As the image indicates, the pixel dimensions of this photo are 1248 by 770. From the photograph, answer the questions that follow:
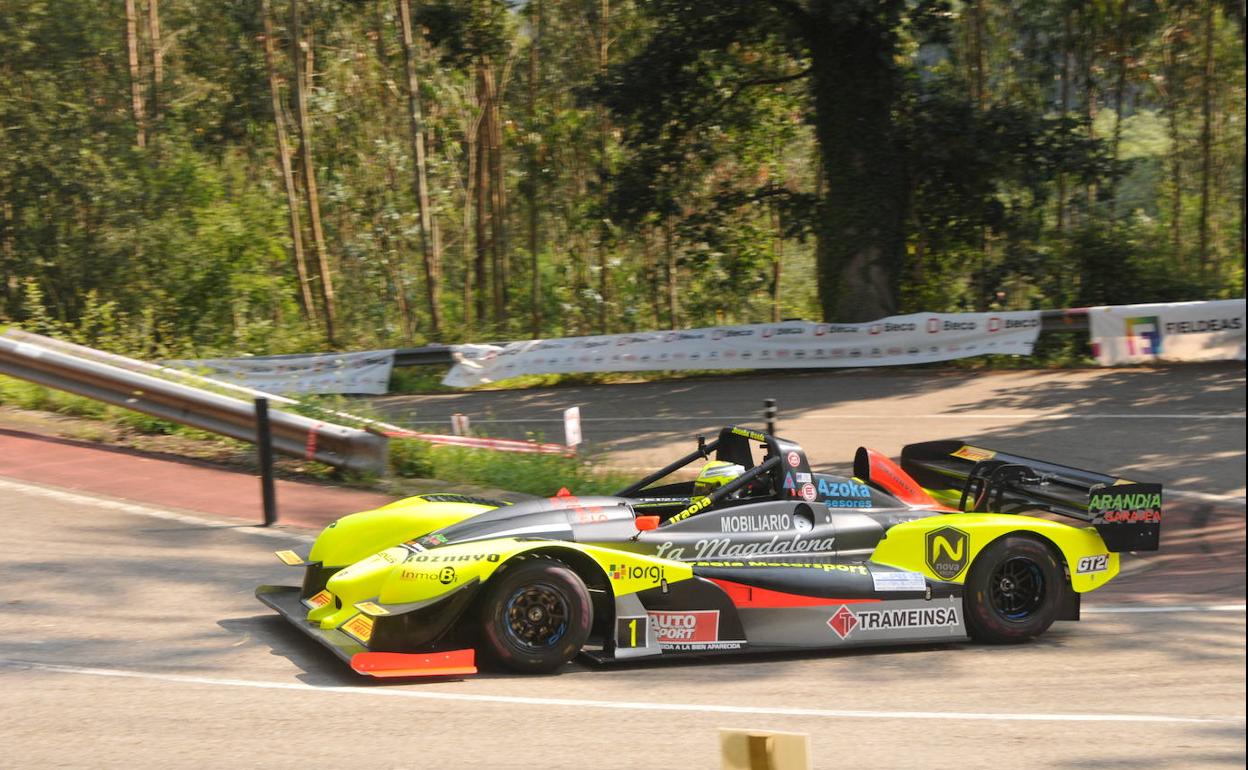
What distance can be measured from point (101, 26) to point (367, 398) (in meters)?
11.0

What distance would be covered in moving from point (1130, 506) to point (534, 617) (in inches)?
165

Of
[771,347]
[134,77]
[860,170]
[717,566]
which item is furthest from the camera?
[134,77]

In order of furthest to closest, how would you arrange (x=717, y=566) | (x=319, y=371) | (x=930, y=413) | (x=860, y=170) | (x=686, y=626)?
1. (x=860, y=170)
2. (x=319, y=371)
3. (x=930, y=413)
4. (x=717, y=566)
5. (x=686, y=626)

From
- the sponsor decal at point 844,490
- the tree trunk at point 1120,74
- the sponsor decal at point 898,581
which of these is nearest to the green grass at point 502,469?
the sponsor decal at point 844,490

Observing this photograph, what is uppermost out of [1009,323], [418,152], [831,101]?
[418,152]

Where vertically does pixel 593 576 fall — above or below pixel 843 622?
above

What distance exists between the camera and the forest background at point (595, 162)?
20.6 metres

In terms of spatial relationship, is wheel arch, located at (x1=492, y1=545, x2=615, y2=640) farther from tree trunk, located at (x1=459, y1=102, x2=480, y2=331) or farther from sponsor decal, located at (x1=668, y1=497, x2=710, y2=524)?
tree trunk, located at (x1=459, y1=102, x2=480, y2=331)

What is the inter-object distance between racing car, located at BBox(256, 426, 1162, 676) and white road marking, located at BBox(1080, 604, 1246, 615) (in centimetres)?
83

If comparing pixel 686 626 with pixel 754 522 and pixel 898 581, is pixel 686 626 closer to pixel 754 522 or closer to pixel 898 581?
pixel 754 522

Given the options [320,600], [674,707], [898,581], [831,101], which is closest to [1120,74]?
[831,101]

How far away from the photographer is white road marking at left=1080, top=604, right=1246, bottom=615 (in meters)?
8.80

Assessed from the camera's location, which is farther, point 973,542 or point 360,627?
point 973,542

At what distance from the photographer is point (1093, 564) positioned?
8.16 metres
